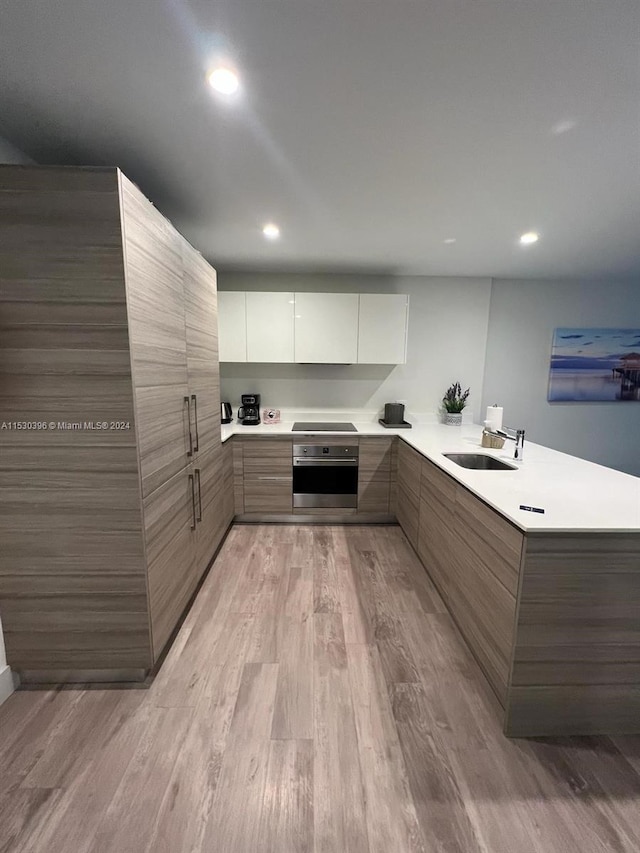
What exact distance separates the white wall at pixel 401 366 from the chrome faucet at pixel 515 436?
1.18 m

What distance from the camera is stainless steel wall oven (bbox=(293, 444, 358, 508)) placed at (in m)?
3.03

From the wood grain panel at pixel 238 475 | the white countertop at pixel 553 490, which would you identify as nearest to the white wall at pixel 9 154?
the wood grain panel at pixel 238 475

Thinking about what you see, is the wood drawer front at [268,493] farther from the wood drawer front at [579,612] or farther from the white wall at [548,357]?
the white wall at [548,357]

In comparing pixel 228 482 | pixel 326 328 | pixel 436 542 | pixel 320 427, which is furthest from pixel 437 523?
pixel 326 328

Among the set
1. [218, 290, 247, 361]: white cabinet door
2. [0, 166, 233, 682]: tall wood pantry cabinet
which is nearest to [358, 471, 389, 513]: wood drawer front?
[218, 290, 247, 361]: white cabinet door

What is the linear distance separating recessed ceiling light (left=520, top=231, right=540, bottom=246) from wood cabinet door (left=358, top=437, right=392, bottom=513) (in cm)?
185

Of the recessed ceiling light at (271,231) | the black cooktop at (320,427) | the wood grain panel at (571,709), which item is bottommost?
the wood grain panel at (571,709)

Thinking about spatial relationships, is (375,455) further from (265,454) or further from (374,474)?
(265,454)

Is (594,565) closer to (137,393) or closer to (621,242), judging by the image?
(137,393)

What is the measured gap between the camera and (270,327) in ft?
10.4

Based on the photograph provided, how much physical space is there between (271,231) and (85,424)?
1828mm

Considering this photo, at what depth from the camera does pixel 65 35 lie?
3.11 feet

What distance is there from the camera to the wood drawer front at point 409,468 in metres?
2.53

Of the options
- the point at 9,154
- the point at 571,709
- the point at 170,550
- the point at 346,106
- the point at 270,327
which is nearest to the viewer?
the point at 346,106
